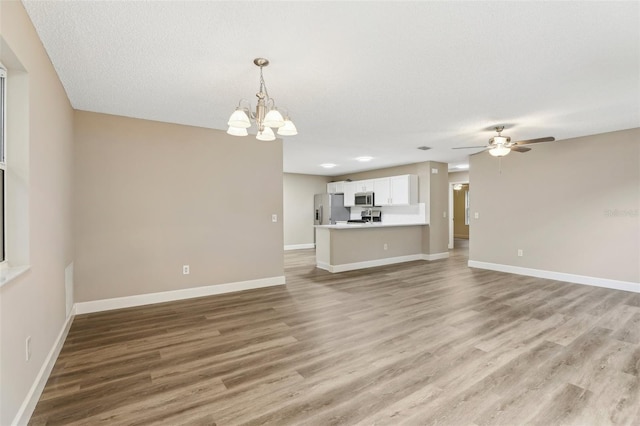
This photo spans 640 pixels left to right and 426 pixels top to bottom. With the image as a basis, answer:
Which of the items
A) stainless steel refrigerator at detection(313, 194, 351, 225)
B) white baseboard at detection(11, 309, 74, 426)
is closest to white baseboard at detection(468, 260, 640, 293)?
stainless steel refrigerator at detection(313, 194, 351, 225)

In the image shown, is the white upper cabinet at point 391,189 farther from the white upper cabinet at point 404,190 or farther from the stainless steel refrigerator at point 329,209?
the stainless steel refrigerator at point 329,209

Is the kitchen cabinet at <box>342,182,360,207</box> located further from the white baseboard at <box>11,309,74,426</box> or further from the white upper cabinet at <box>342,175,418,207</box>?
the white baseboard at <box>11,309,74,426</box>

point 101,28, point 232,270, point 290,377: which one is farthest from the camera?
point 232,270

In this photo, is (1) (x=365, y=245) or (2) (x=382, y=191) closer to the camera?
(1) (x=365, y=245)

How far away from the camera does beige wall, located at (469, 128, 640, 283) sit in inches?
177

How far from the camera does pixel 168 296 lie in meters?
4.00

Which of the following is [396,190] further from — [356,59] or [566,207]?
[356,59]

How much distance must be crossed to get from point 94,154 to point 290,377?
11.3ft

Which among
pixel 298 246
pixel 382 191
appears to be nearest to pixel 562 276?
pixel 382 191

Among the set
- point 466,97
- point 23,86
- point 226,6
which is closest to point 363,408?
point 226,6

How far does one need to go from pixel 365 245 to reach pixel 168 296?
3.89 m

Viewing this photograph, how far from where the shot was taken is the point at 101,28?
6.48 ft

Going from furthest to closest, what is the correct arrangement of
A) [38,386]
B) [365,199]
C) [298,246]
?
[298,246] → [365,199] → [38,386]

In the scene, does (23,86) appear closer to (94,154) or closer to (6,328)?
(6,328)
